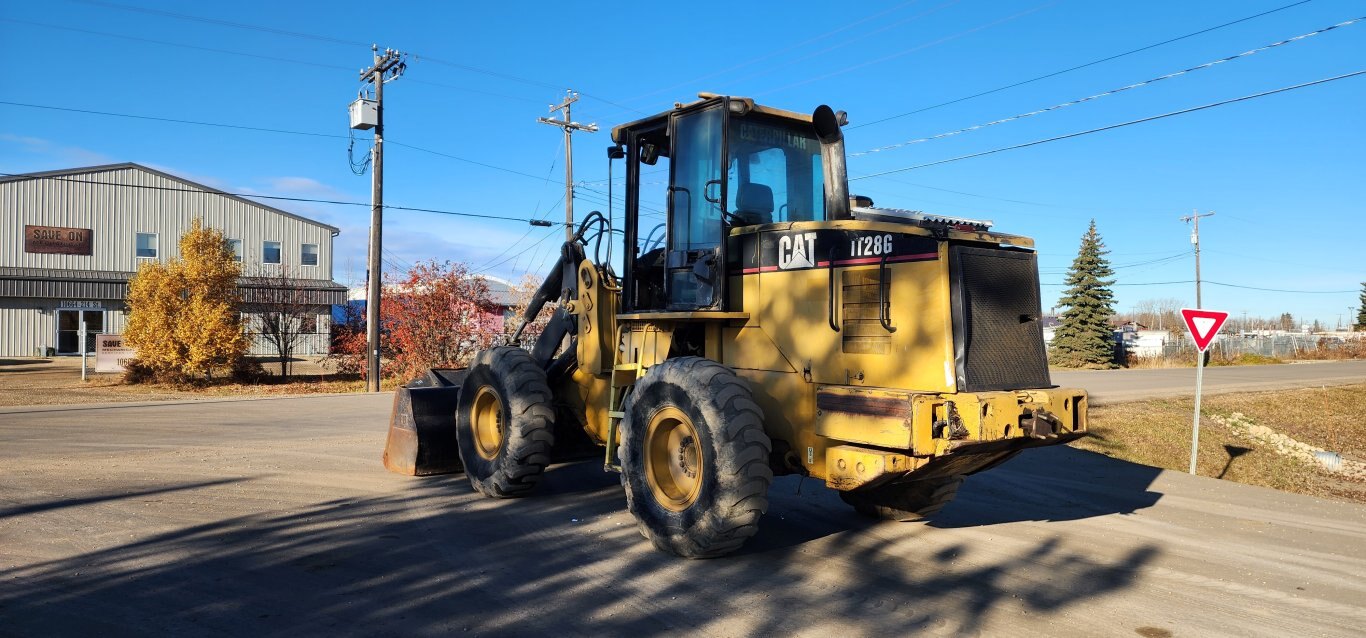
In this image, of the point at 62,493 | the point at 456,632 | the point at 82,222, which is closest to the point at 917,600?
the point at 456,632

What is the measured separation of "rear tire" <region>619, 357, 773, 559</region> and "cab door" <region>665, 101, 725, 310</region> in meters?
0.78

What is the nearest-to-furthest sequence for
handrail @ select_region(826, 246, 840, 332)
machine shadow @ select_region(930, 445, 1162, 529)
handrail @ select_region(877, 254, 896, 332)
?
handrail @ select_region(877, 254, 896, 332) < handrail @ select_region(826, 246, 840, 332) < machine shadow @ select_region(930, 445, 1162, 529)

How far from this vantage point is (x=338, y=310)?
45688 mm

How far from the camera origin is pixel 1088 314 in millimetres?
43344

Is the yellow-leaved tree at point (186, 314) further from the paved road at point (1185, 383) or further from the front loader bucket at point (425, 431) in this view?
the paved road at point (1185, 383)

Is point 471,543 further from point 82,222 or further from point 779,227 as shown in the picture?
point 82,222

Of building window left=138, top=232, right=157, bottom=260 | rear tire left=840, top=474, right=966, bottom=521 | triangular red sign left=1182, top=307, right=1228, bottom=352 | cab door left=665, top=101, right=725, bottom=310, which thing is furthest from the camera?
building window left=138, top=232, right=157, bottom=260

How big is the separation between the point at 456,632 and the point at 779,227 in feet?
11.5

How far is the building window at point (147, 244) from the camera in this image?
4019cm

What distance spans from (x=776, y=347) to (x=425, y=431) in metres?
4.56

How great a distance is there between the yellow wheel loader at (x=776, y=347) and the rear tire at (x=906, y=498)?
0.02 metres

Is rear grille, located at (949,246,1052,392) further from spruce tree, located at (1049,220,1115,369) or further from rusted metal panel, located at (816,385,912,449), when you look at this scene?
spruce tree, located at (1049,220,1115,369)

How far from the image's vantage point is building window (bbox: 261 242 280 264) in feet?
139

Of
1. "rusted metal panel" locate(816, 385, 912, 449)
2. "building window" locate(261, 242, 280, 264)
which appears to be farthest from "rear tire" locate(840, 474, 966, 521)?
"building window" locate(261, 242, 280, 264)
